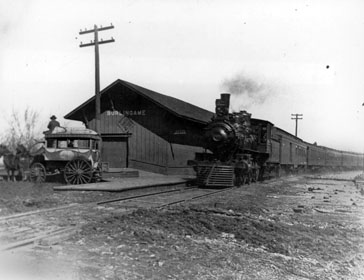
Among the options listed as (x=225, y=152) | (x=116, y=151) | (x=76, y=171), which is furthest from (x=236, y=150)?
(x=116, y=151)

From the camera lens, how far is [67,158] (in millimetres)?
15281

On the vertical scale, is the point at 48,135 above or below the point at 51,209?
above

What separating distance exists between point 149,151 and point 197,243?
17.7m

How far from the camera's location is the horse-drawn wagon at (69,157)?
49.4ft

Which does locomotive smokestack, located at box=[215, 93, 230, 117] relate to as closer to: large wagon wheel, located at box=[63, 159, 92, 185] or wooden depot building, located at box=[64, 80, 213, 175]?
wooden depot building, located at box=[64, 80, 213, 175]

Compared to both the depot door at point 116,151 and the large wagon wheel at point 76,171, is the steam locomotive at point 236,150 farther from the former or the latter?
the depot door at point 116,151

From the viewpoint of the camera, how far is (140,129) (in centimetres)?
2355

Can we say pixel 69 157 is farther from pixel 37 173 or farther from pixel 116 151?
pixel 116 151

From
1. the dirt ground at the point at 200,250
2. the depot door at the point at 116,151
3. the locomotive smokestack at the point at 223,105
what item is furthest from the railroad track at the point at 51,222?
the depot door at the point at 116,151

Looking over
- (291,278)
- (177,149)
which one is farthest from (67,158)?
(291,278)

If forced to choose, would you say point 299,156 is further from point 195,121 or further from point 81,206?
point 81,206

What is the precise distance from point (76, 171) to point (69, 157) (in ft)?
2.18

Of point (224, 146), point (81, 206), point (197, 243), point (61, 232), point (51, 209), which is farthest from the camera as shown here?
point (224, 146)

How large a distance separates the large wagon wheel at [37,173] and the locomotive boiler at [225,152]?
19.4ft
